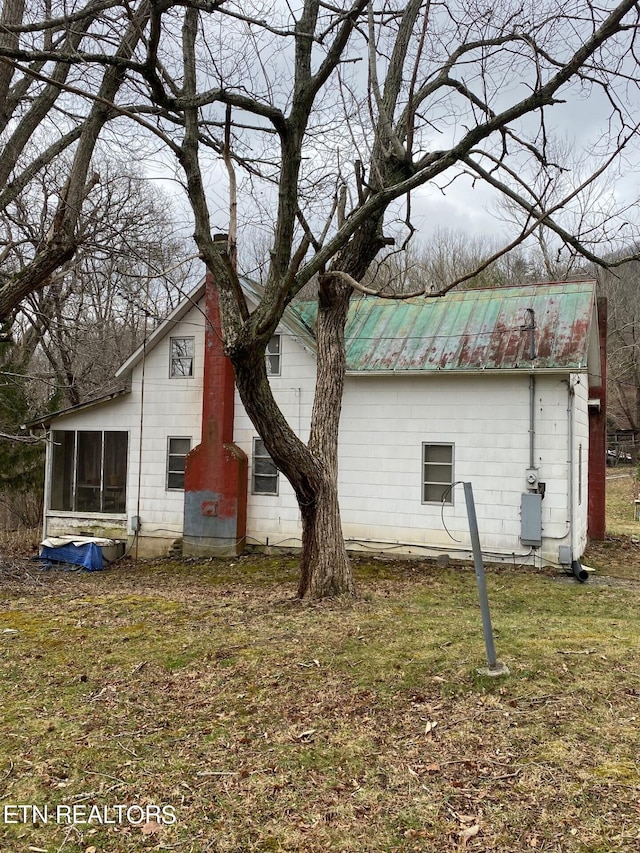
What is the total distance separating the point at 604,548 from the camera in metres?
13.9

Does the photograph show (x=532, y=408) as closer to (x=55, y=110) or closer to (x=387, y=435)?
(x=387, y=435)

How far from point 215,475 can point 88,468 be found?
4.03 meters

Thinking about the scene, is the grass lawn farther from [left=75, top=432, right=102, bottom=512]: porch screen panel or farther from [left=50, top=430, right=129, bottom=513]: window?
[left=75, top=432, right=102, bottom=512]: porch screen panel

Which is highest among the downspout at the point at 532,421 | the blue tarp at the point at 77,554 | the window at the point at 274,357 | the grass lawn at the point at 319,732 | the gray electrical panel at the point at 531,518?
the window at the point at 274,357

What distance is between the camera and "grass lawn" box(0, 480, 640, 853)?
10.0 feet

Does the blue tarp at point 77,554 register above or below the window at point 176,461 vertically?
below

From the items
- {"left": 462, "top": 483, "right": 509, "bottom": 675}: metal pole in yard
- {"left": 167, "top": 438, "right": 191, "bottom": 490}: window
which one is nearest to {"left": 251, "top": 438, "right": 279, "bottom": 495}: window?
{"left": 167, "top": 438, "right": 191, "bottom": 490}: window

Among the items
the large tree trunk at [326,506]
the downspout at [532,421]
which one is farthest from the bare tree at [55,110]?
the downspout at [532,421]

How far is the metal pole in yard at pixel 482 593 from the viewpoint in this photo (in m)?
4.32

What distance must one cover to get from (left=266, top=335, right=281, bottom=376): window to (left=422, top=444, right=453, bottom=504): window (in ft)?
12.0

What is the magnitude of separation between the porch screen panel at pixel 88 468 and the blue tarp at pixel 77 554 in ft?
5.44

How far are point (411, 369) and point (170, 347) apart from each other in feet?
18.8

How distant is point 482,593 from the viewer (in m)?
4.52

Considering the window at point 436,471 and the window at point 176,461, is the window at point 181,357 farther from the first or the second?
the window at point 436,471
